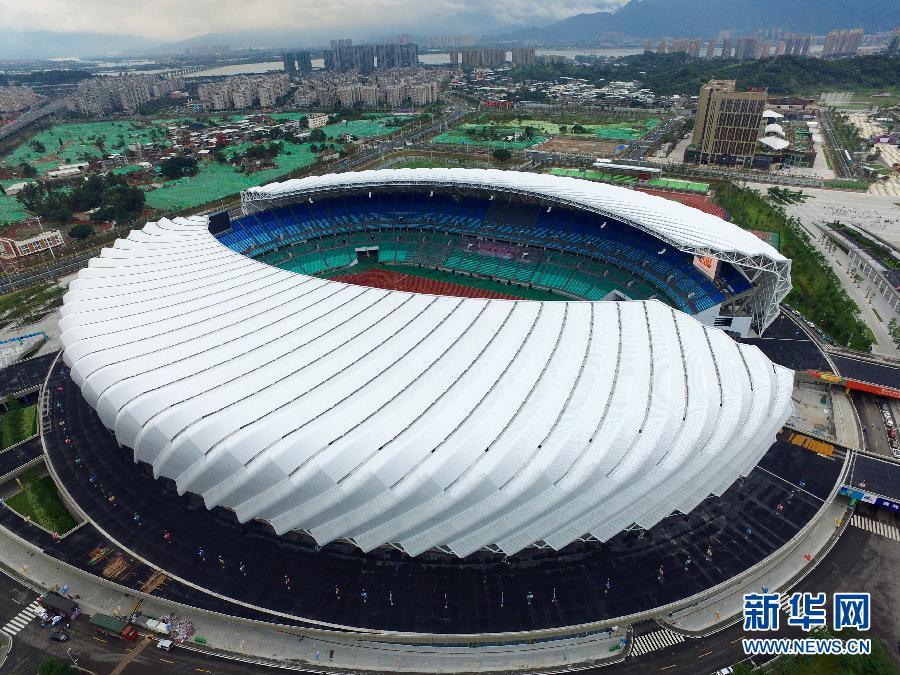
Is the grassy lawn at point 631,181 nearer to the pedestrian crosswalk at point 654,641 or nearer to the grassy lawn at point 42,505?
the pedestrian crosswalk at point 654,641

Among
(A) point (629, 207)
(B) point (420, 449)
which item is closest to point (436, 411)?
(B) point (420, 449)

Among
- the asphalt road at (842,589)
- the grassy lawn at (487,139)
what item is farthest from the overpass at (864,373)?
the grassy lawn at (487,139)

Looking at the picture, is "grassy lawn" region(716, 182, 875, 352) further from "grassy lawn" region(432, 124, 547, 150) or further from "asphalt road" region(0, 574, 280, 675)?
"grassy lawn" region(432, 124, 547, 150)

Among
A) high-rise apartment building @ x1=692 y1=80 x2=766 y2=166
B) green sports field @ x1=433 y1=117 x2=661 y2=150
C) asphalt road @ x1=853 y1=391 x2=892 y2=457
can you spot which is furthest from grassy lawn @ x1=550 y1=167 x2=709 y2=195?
asphalt road @ x1=853 y1=391 x2=892 y2=457

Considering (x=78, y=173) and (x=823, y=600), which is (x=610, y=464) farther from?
(x=78, y=173)

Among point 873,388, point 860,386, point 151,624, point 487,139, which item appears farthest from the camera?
point 487,139

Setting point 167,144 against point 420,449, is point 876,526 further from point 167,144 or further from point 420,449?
point 167,144

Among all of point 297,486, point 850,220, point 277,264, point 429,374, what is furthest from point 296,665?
point 850,220
